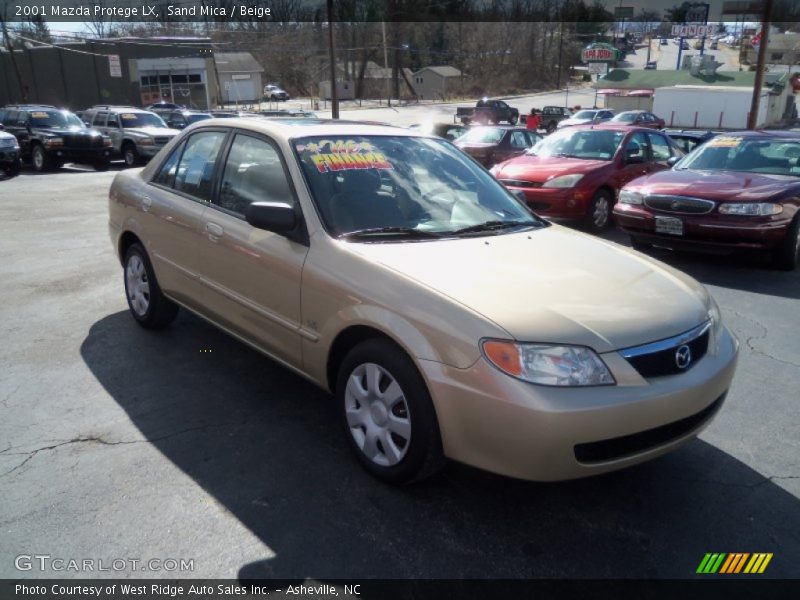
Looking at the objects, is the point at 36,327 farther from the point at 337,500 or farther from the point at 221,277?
the point at 337,500

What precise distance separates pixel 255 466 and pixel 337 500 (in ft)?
1.72

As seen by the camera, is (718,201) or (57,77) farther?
(57,77)

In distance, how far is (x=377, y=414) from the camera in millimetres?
2963

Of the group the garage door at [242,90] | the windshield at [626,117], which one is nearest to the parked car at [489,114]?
the windshield at [626,117]

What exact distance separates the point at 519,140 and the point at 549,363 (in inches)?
518

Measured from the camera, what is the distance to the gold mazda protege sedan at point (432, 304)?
2527mm

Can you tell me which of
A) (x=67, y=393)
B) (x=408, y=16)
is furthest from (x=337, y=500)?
(x=408, y=16)

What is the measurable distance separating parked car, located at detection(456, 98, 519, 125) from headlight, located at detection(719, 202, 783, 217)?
108 ft

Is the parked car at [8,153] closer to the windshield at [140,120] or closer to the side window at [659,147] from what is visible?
the windshield at [140,120]

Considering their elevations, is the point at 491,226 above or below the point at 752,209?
above

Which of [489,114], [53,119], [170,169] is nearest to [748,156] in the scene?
[170,169]

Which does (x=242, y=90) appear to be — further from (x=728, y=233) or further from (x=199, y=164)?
(x=199, y=164)

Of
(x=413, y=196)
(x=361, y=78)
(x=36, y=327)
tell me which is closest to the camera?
(x=413, y=196)

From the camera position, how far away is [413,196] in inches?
144
